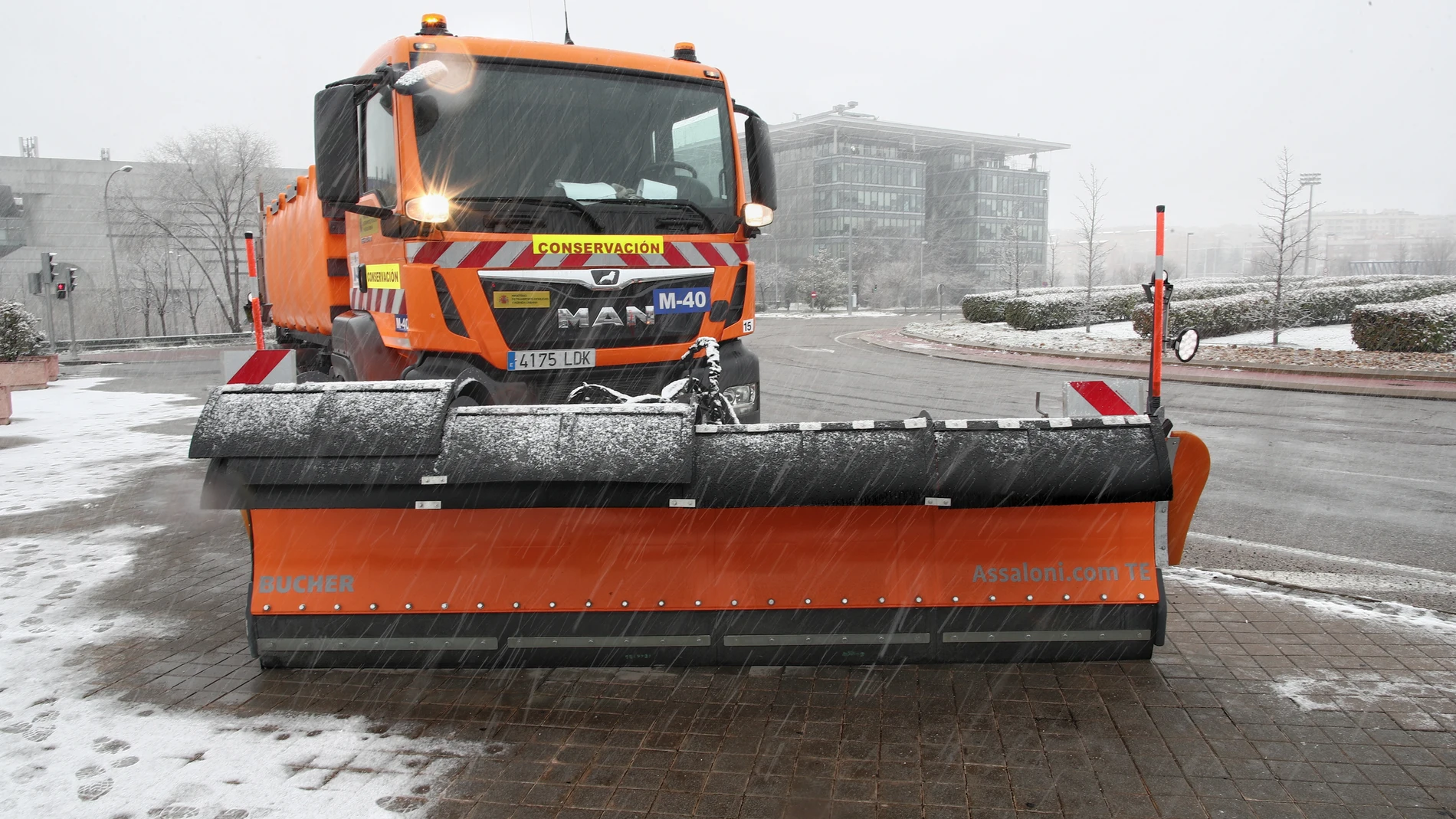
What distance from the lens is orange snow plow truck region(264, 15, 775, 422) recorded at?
474 centimetres

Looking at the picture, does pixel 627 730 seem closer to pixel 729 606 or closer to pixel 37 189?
pixel 729 606

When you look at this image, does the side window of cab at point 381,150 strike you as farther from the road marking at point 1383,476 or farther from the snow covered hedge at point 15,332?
the snow covered hedge at point 15,332

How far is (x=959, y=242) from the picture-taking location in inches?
3782

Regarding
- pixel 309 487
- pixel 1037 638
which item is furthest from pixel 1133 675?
pixel 309 487

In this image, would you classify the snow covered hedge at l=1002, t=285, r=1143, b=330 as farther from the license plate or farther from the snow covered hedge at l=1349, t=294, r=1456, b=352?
the license plate

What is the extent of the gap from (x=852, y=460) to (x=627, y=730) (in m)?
1.32

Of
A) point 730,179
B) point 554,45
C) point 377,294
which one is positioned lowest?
point 377,294

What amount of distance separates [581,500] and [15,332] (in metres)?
16.6

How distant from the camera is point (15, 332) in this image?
51.1 feet

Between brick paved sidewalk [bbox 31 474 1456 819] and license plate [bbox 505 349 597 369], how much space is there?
159 centimetres

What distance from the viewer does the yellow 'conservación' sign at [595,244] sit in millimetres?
4844

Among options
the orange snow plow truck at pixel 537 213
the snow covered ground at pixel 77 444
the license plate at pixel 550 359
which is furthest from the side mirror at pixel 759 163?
the snow covered ground at pixel 77 444

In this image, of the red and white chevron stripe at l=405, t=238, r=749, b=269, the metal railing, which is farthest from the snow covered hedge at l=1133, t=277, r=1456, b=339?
the metal railing

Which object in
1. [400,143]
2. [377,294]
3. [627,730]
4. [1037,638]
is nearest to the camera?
[627,730]
